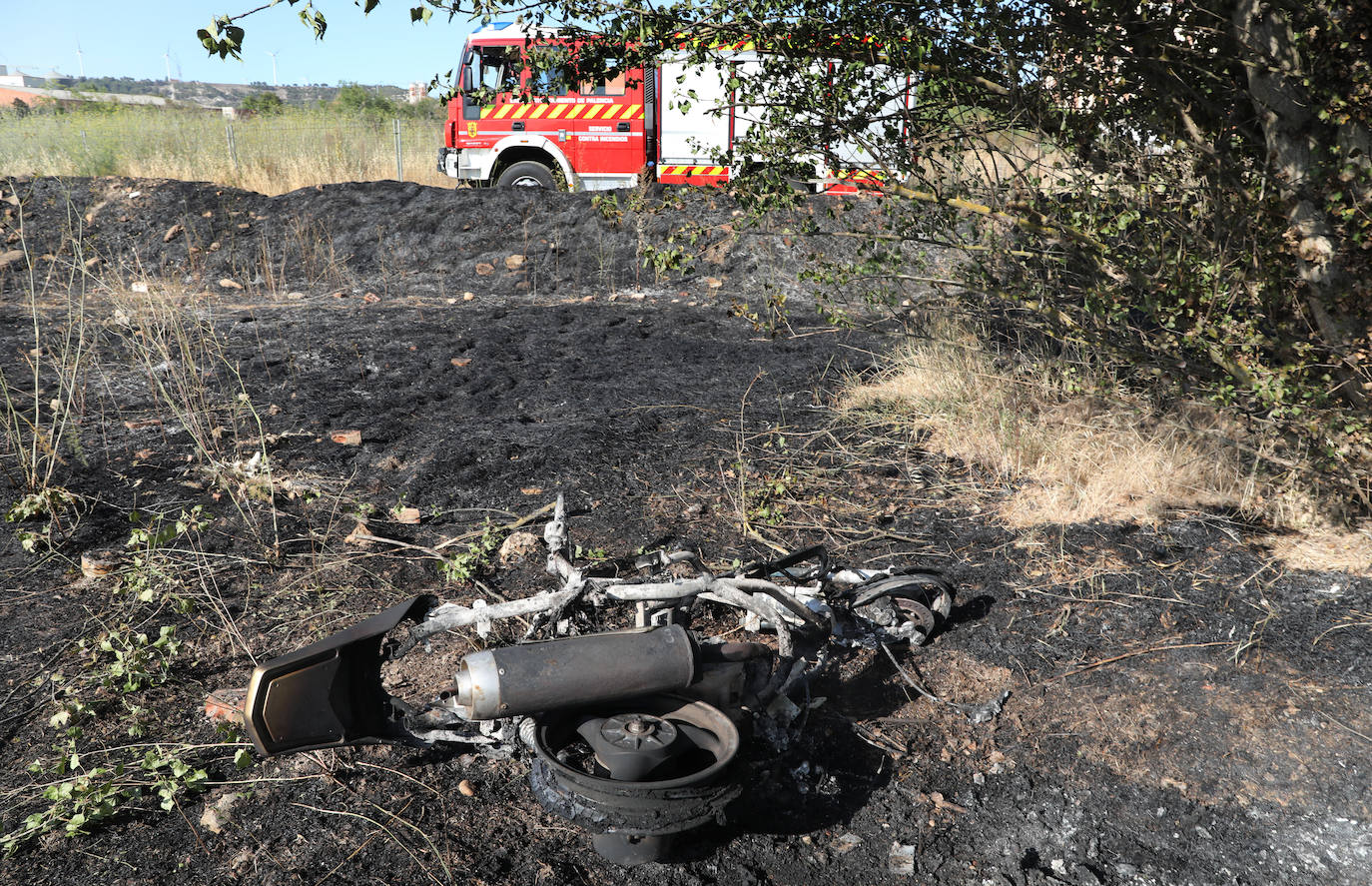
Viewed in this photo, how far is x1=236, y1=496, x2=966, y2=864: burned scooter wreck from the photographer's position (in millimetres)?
1985

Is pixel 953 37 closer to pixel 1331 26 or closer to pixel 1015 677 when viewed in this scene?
pixel 1331 26

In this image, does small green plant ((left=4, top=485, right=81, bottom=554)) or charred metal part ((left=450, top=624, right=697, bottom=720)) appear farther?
small green plant ((left=4, top=485, right=81, bottom=554))

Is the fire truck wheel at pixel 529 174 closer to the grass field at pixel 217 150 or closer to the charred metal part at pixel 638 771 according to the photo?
the grass field at pixel 217 150

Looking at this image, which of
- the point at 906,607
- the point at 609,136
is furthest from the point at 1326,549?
the point at 609,136

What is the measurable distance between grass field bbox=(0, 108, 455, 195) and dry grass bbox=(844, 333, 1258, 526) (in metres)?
11.0

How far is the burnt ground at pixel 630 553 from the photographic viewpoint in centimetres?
217

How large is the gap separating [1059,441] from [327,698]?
3.21 meters

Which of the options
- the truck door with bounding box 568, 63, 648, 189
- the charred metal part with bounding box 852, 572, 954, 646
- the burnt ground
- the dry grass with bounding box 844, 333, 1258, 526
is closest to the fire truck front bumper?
the truck door with bounding box 568, 63, 648, 189

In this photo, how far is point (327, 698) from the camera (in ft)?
6.86

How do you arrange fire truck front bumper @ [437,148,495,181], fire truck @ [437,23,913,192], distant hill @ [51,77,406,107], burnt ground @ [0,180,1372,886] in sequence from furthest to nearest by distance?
distant hill @ [51,77,406,107] < fire truck front bumper @ [437,148,495,181] < fire truck @ [437,23,913,192] < burnt ground @ [0,180,1372,886]

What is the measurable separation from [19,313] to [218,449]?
14.1 ft

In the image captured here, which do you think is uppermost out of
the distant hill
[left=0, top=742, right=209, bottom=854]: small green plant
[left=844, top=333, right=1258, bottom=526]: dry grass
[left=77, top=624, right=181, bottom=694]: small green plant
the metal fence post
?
the distant hill

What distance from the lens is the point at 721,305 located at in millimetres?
8016

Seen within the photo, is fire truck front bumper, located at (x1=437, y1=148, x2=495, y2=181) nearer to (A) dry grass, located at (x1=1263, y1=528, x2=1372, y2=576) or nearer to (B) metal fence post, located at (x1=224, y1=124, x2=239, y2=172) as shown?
(B) metal fence post, located at (x1=224, y1=124, x2=239, y2=172)
